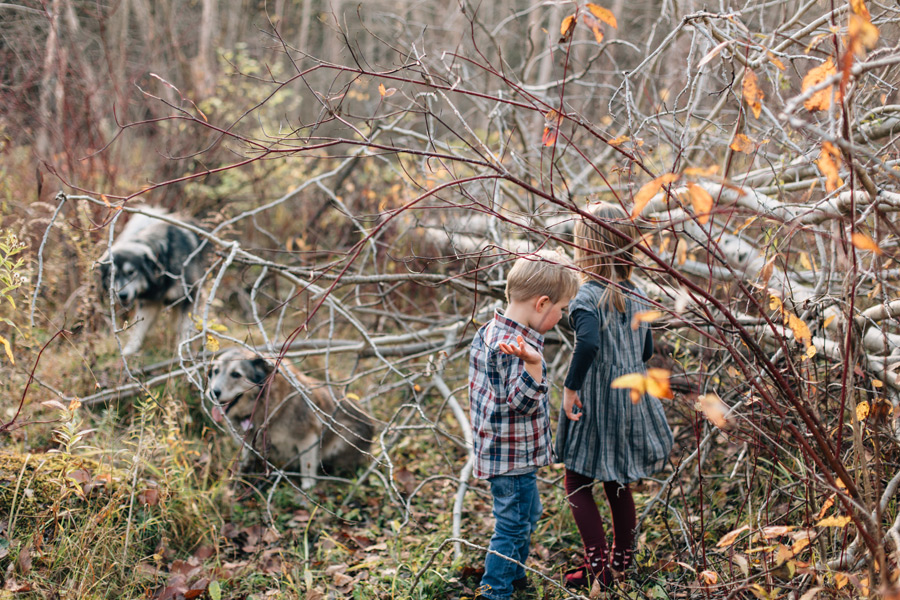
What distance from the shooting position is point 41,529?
288 centimetres

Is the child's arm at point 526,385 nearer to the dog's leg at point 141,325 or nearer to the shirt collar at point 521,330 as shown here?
the shirt collar at point 521,330

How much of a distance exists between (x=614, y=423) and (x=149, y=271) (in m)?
4.16

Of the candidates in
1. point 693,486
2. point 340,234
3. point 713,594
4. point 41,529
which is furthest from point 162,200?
point 713,594

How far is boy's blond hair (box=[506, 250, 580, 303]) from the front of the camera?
9.02ft

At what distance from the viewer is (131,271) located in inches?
197

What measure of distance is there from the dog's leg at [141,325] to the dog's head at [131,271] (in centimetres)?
22

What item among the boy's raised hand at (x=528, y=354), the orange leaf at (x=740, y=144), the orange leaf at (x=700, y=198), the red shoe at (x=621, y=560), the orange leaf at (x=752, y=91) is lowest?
the red shoe at (x=621, y=560)

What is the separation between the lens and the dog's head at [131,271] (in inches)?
194

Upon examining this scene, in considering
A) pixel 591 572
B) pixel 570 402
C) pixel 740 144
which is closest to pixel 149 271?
pixel 570 402

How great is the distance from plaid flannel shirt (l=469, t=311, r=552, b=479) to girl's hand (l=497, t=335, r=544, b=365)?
0.06 meters

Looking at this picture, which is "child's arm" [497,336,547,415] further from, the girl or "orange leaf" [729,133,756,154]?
"orange leaf" [729,133,756,154]

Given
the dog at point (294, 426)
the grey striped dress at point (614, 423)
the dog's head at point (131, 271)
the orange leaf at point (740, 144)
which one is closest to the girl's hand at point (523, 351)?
A: the grey striped dress at point (614, 423)

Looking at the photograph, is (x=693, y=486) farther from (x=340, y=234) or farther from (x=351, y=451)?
(x=340, y=234)

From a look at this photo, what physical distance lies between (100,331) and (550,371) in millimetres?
3785
